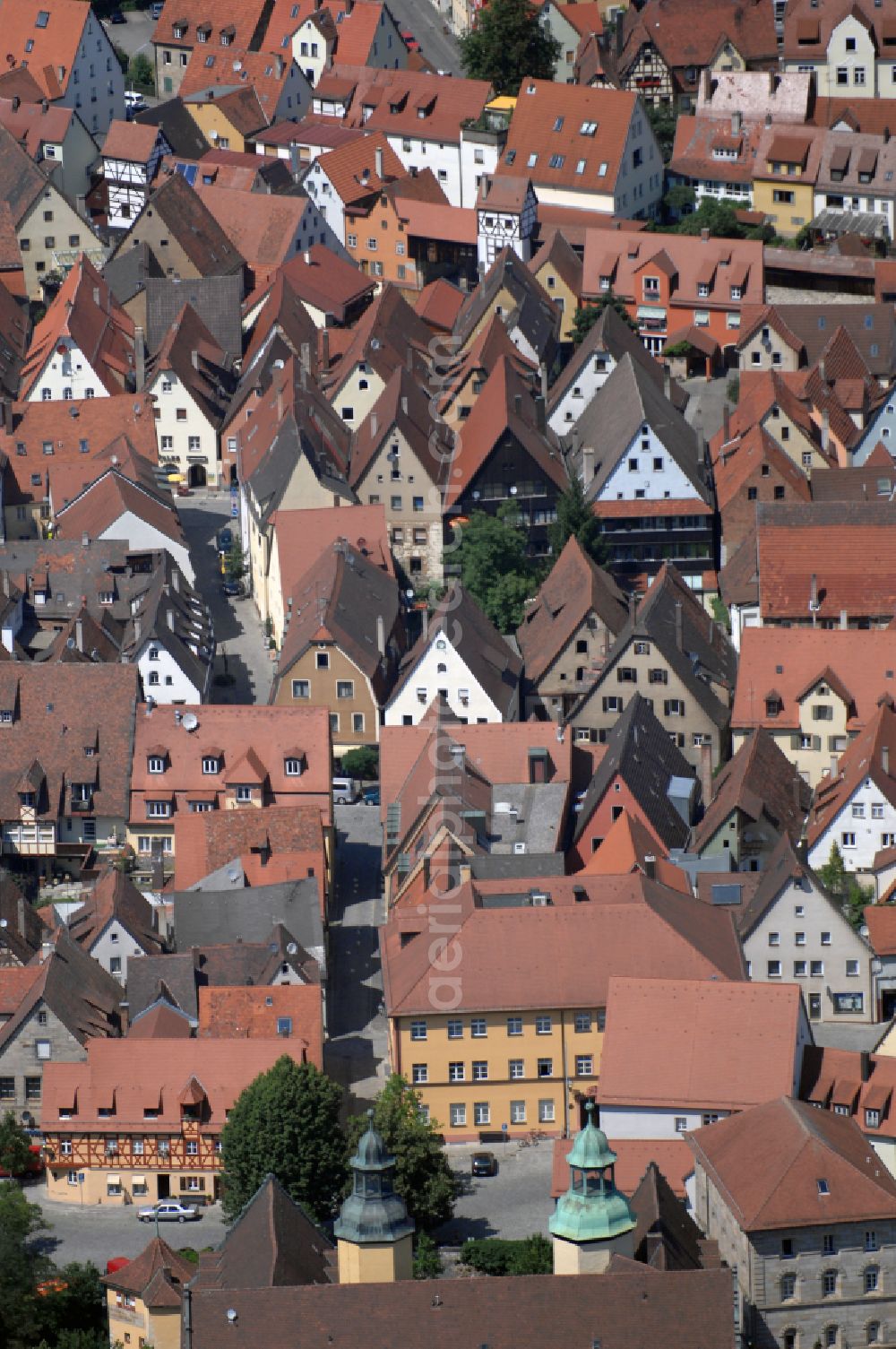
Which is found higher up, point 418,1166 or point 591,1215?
point 591,1215

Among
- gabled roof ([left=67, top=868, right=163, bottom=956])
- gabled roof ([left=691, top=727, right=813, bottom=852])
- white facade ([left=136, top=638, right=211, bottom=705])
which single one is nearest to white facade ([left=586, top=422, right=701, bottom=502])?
gabled roof ([left=691, top=727, right=813, bottom=852])

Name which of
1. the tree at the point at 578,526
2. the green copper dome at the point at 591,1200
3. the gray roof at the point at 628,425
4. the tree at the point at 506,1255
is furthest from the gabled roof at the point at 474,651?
the green copper dome at the point at 591,1200

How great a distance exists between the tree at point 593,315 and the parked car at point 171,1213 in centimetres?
6908

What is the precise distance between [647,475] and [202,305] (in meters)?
A: 30.9

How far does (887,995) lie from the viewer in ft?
466

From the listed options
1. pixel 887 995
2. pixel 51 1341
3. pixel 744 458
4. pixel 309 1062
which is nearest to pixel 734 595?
pixel 744 458

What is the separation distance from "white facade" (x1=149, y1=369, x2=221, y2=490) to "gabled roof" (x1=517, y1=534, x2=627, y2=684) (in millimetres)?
22666

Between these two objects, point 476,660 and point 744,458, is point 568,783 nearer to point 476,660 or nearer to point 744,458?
point 476,660

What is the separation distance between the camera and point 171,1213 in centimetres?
13325

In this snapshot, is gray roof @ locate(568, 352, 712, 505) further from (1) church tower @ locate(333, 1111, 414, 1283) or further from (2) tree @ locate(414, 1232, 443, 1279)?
(1) church tower @ locate(333, 1111, 414, 1283)

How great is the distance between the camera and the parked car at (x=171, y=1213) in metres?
133

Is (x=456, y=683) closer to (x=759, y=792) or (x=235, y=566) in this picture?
(x=759, y=792)

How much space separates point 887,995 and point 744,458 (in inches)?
1583

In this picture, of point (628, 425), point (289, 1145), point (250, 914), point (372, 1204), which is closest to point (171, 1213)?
point (289, 1145)
